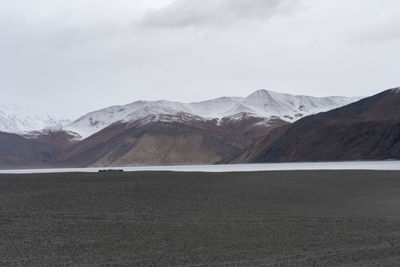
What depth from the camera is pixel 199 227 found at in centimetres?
1781

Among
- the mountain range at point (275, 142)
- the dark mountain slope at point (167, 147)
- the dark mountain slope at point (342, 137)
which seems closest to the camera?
the dark mountain slope at point (342, 137)

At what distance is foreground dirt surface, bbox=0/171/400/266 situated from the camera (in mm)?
13430

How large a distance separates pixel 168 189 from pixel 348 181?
49.0 ft

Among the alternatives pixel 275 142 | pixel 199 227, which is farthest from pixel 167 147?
pixel 199 227

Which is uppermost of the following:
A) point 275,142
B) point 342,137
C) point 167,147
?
point 342,137

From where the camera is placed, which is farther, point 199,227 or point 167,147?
point 167,147

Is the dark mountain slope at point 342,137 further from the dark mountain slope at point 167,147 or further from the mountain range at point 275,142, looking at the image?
the dark mountain slope at point 167,147

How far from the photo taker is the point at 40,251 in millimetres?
14344

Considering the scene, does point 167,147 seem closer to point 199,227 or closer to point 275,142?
point 275,142

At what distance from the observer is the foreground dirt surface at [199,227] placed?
13430 millimetres

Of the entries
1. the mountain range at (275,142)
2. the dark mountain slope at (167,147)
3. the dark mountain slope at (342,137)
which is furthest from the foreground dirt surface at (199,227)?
→ the dark mountain slope at (167,147)

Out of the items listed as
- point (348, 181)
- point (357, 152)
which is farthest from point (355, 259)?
point (357, 152)

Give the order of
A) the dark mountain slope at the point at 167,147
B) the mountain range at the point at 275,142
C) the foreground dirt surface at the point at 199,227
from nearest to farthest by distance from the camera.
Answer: the foreground dirt surface at the point at 199,227 → the mountain range at the point at 275,142 → the dark mountain slope at the point at 167,147

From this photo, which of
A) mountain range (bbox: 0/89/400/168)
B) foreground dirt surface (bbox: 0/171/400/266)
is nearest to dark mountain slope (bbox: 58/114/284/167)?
mountain range (bbox: 0/89/400/168)
